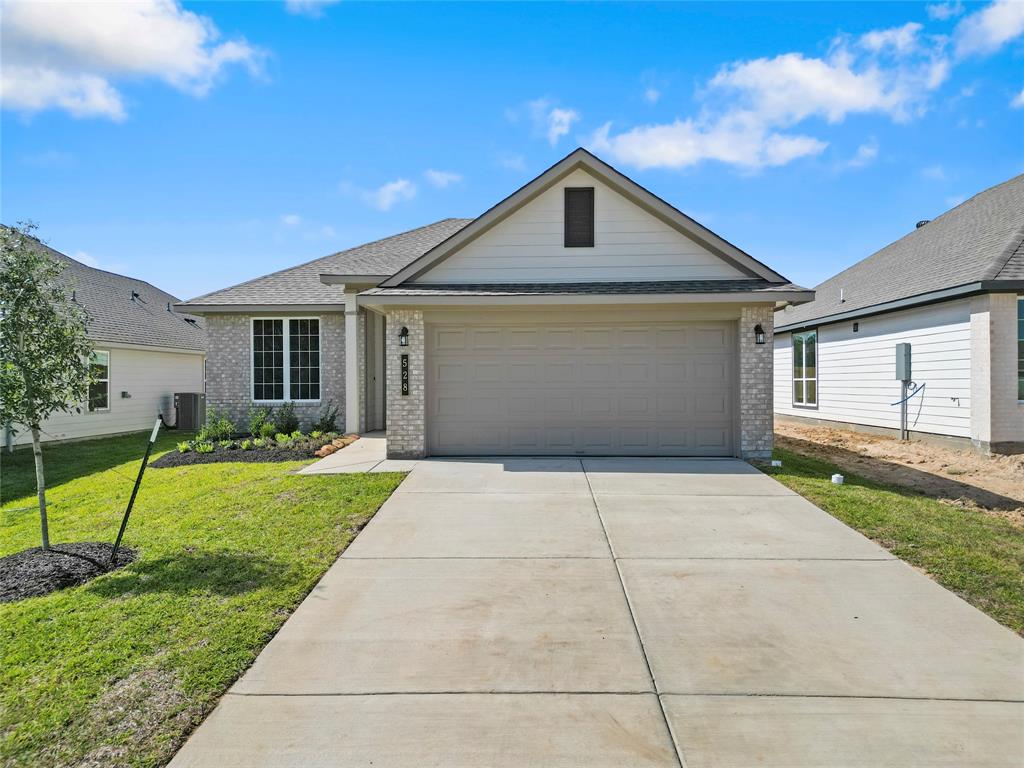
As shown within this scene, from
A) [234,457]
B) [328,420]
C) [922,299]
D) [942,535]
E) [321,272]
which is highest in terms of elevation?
[321,272]

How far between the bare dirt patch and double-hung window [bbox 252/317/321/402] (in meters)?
11.6

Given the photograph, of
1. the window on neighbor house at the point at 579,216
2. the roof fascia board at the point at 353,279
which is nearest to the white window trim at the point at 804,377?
the window on neighbor house at the point at 579,216

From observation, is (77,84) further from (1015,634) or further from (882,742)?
(1015,634)

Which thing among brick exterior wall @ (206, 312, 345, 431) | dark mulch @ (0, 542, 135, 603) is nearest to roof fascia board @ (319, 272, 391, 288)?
brick exterior wall @ (206, 312, 345, 431)

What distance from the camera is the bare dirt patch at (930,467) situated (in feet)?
27.2

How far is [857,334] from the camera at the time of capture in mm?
15430

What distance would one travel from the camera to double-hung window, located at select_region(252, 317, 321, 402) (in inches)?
553

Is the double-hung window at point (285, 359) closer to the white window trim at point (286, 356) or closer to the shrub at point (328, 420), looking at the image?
the white window trim at point (286, 356)

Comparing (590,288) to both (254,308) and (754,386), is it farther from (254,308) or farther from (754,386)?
(254,308)

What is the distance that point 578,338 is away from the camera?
1041cm

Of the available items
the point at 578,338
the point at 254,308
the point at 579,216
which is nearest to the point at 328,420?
the point at 254,308

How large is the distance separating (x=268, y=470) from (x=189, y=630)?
20.0 ft

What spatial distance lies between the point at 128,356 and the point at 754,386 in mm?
17090

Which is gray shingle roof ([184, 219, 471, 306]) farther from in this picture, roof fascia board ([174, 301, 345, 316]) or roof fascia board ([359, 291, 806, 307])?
roof fascia board ([359, 291, 806, 307])
